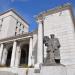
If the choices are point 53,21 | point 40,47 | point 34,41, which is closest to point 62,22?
point 53,21

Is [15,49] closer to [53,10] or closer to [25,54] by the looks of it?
[25,54]

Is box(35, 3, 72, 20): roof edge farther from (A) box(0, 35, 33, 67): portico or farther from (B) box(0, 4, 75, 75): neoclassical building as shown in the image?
(A) box(0, 35, 33, 67): portico

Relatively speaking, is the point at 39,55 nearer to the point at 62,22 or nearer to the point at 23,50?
the point at 62,22

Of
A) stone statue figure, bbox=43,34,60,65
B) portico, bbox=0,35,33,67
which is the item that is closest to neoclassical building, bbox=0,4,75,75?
portico, bbox=0,35,33,67

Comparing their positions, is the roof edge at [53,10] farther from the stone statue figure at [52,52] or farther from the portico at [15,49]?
the stone statue figure at [52,52]

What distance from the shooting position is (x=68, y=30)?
55.0 ft

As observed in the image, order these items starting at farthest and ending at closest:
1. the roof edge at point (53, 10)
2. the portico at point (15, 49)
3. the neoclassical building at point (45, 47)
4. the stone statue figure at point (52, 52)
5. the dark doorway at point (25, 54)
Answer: the dark doorway at point (25, 54) → the portico at point (15, 49) → the roof edge at point (53, 10) → the neoclassical building at point (45, 47) → the stone statue figure at point (52, 52)

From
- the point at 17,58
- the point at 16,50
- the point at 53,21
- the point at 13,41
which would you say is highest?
the point at 53,21

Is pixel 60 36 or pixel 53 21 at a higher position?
pixel 53 21

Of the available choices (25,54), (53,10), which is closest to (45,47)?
(53,10)

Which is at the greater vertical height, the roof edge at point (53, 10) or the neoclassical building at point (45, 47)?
the roof edge at point (53, 10)

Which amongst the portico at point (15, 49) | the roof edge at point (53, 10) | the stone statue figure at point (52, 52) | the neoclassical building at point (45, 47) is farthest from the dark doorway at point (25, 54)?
the stone statue figure at point (52, 52)

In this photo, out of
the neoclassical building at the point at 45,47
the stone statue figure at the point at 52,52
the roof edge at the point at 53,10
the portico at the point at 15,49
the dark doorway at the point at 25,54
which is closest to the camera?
the stone statue figure at the point at 52,52

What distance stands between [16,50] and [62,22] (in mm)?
12197
